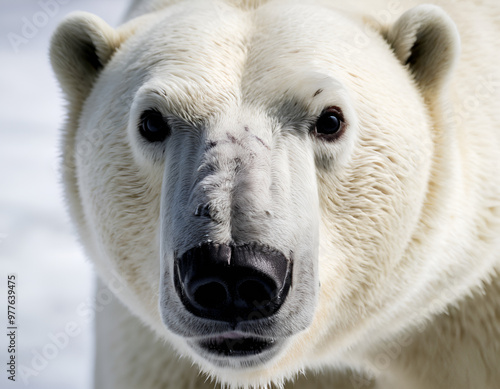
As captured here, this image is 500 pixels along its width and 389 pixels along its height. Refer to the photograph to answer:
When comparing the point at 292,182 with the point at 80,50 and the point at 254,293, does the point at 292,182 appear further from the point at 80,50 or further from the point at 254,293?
the point at 80,50

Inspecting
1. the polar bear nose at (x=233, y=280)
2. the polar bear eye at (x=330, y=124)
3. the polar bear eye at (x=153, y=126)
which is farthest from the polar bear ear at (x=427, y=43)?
the polar bear nose at (x=233, y=280)

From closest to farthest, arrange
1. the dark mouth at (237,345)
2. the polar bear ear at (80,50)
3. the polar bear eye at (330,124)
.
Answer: the dark mouth at (237,345) < the polar bear eye at (330,124) < the polar bear ear at (80,50)

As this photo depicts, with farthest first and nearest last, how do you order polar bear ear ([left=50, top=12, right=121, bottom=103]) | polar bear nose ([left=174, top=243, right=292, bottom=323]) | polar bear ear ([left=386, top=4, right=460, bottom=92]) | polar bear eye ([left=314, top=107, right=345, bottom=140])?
polar bear ear ([left=50, top=12, right=121, bottom=103]) → polar bear ear ([left=386, top=4, right=460, bottom=92]) → polar bear eye ([left=314, top=107, right=345, bottom=140]) → polar bear nose ([left=174, top=243, right=292, bottom=323])

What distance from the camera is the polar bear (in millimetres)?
2445

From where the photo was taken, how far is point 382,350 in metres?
3.71

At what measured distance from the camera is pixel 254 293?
2312 millimetres

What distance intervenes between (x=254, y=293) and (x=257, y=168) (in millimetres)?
449

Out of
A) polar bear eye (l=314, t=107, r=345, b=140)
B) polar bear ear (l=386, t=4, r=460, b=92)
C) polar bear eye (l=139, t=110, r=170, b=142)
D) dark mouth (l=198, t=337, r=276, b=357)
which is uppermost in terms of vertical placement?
polar bear ear (l=386, t=4, r=460, b=92)

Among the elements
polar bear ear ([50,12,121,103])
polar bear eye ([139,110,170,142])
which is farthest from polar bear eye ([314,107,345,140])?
polar bear ear ([50,12,121,103])

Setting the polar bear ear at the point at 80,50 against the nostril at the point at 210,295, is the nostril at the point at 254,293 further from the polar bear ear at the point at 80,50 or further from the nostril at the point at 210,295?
the polar bear ear at the point at 80,50

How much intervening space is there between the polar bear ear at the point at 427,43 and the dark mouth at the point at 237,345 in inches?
55.7

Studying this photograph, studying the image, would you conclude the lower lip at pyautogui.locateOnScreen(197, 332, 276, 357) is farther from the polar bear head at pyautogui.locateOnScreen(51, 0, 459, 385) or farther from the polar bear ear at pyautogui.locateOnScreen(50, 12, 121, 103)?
the polar bear ear at pyautogui.locateOnScreen(50, 12, 121, 103)

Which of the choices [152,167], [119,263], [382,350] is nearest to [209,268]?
[152,167]

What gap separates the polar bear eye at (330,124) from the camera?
2.79 metres
